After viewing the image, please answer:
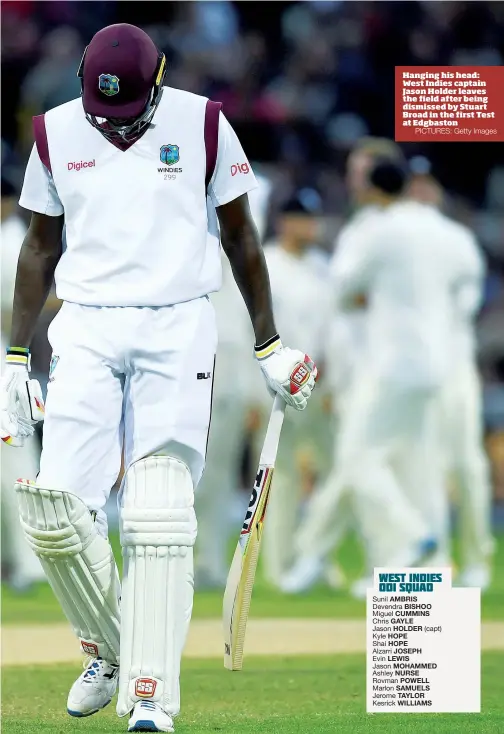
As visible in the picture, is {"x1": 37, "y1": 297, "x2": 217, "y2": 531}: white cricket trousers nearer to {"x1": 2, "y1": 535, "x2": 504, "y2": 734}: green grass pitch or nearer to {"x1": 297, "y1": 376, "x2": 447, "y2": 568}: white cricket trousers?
{"x1": 2, "y1": 535, "x2": 504, "y2": 734}: green grass pitch

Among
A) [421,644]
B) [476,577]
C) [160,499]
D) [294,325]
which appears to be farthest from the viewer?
[294,325]

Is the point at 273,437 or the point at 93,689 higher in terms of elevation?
the point at 273,437

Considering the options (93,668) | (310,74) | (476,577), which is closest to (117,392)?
(93,668)

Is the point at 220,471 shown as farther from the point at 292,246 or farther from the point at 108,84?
the point at 108,84

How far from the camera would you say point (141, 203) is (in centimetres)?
438

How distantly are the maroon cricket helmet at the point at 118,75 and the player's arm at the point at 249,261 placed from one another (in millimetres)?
427

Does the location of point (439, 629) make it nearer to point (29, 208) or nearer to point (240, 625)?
point (240, 625)

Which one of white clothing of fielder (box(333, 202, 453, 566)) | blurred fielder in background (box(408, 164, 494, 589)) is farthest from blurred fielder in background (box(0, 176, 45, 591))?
blurred fielder in background (box(408, 164, 494, 589))

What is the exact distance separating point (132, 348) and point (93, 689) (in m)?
1.05

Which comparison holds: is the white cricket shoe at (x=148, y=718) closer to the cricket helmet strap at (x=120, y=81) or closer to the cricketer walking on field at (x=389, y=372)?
the cricket helmet strap at (x=120, y=81)

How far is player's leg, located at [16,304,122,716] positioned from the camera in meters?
4.27

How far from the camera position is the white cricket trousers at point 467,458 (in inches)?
359

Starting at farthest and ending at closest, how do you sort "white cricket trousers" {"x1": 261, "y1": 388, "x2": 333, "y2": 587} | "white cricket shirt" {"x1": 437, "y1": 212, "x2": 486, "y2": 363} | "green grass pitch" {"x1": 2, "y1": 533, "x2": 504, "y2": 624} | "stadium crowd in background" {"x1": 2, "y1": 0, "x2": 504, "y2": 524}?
"stadium crowd in background" {"x1": 2, "y1": 0, "x2": 504, "y2": 524}
"white cricket trousers" {"x1": 261, "y1": 388, "x2": 333, "y2": 587}
"white cricket shirt" {"x1": 437, "y1": 212, "x2": 486, "y2": 363}
"green grass pitch" {"x1": 2, "y1": 533, "x2": 504, "y2": 624}

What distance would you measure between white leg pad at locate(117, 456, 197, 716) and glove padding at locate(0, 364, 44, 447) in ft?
1.35
